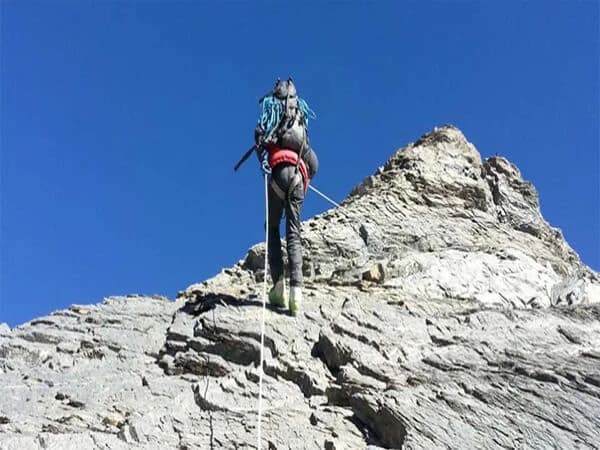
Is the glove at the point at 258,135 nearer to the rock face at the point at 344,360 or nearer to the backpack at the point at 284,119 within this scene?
the backpack at the point at 284,119

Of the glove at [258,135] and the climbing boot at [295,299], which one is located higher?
the glove at [258,135]

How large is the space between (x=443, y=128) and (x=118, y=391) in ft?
54.6

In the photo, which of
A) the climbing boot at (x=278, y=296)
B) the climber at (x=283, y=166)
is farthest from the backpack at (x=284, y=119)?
the climbing boot at (x=278, y=296)

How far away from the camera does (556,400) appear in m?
8.83

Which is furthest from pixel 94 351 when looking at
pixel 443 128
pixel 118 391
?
pixel 443 128

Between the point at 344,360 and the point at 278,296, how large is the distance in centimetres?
316

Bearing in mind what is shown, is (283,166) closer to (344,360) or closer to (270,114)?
(270,114)

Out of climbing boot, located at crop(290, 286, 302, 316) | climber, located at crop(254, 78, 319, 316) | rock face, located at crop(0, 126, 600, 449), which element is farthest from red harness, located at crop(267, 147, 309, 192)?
rock face, located at crop(0, 126, 600, 449)

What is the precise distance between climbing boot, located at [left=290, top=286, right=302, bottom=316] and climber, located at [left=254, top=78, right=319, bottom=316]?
560 millimetres

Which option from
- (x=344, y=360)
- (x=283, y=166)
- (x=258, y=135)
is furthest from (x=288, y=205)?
(x=344, y=360)

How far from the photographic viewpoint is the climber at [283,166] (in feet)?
45.8

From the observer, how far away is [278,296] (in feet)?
44.3

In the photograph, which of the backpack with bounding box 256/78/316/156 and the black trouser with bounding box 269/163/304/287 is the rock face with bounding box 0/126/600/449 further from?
the backpack with bounding box 256/78/316/156

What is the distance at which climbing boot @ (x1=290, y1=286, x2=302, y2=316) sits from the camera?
42.3ft
